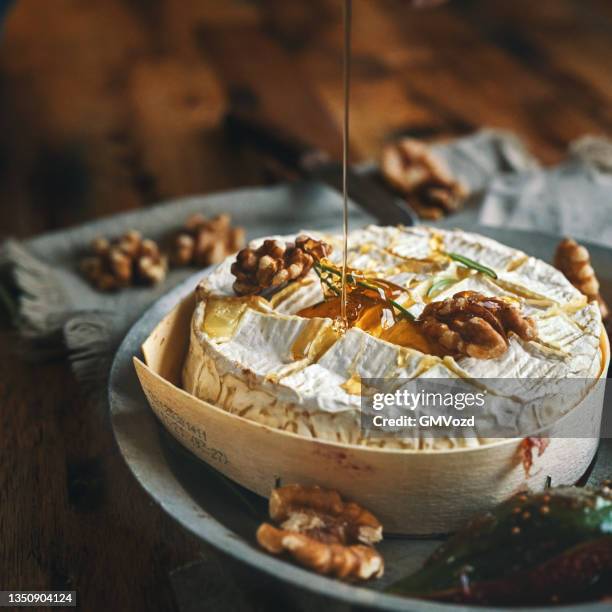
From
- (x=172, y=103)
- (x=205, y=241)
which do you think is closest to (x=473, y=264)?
(x=205, y=241)

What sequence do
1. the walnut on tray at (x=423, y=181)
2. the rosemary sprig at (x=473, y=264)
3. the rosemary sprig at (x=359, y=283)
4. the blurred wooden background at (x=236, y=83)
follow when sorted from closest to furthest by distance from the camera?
the rosemary sprig at (x=359, y=283), the rosemary sprig at (x=473, y=264), the walnut on tray at (x=423, y=181), the blurred wooden background at (x=236, y=83)

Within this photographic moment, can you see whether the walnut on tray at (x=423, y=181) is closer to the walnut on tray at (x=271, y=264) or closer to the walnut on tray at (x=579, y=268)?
the walnut on tray at (x=579, y=268)

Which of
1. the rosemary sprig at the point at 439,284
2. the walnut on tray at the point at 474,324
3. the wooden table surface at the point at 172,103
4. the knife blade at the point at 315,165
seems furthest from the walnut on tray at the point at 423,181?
the walnut on tray at the point at 474,324

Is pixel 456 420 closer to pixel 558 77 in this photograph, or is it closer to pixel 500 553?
pixel 500 553

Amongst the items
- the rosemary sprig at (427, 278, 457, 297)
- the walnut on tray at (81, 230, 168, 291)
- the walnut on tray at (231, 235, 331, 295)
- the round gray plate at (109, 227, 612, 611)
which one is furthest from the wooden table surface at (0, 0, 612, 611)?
the rosemary sprig at (427, 278, 457, 297)

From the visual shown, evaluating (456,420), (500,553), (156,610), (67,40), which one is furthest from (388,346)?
(67,40)

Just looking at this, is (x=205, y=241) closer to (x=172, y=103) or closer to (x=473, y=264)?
(x=473, y=264)
